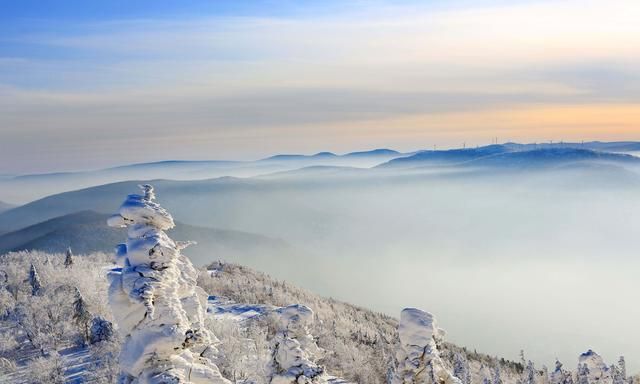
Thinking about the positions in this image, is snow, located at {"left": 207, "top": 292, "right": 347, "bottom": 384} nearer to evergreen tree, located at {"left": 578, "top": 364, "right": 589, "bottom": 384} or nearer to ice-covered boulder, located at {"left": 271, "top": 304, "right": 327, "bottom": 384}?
ice-covered boulder, located at {"left": 271, "top": 304, "right": 327, "bottom": 384}

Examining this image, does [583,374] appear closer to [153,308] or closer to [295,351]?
[295,351]

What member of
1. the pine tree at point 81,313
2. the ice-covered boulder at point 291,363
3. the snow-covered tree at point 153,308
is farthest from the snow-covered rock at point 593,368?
the pine tree at point 81,313

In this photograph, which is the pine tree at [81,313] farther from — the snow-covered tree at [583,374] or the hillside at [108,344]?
the snow-covered tree at [583,374]

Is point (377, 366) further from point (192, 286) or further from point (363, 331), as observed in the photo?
point (192, 286)

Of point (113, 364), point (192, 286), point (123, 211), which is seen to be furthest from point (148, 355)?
point (113, 364)

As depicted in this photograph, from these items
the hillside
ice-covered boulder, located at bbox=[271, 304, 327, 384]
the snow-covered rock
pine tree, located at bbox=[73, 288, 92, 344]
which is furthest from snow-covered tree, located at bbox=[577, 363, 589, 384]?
pine tree, located at bbox=[73, 288, 92, 344]

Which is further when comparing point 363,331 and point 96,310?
point 363,331

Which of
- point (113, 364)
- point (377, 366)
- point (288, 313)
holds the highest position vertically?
point (288, 313)
